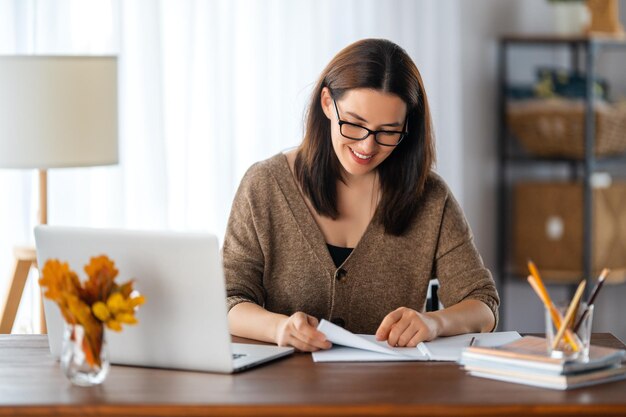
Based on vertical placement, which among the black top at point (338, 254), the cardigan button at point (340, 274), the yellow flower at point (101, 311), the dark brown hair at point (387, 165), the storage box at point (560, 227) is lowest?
the storage box at point (560, 227)

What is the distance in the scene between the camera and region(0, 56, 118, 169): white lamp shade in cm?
263

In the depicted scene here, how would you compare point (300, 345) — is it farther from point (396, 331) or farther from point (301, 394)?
point (301, 394)

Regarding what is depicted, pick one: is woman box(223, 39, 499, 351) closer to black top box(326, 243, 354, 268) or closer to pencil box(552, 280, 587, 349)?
black top box(326, 243, 354, 268)

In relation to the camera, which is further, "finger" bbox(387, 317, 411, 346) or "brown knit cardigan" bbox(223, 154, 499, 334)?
"brown knit cardigan" bbox(223, 154, 499, 334)

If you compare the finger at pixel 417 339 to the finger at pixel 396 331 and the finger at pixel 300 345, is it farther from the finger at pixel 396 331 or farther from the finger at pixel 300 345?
the finger at pixel 300 345

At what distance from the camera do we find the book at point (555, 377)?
5.22 feet

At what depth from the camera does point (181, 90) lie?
346 centimetres

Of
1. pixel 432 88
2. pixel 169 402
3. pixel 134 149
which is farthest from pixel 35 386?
pixel 432 88

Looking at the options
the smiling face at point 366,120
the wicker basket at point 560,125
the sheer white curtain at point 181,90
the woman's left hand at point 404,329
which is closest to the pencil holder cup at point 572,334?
the woman's left hand at point 404,329

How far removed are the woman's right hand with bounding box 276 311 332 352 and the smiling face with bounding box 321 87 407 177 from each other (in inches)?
17.6

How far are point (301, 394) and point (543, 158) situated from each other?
282cm

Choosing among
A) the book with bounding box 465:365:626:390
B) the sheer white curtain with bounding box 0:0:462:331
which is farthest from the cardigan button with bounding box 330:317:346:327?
the sheer white curtain with bounding box 0:0:462:331

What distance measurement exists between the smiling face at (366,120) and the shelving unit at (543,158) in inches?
80.6

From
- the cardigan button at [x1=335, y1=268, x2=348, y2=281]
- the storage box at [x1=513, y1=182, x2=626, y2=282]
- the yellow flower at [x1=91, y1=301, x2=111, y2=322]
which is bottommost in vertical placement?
the storage box at [x1=513, y1=182, x2=626, y2=282]
